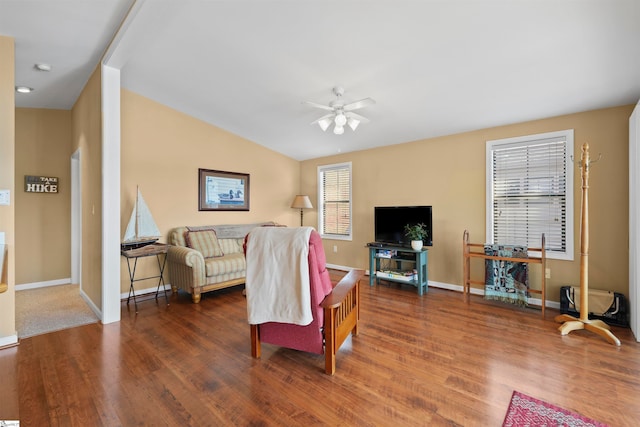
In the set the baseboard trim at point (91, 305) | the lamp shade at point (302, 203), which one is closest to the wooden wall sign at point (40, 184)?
the baseboard trim at point (91, 305)

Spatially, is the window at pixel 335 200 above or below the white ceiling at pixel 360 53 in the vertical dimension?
below

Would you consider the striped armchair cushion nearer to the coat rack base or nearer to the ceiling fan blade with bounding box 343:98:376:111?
the ceiling fan blade with bounding box 343:98:376:111

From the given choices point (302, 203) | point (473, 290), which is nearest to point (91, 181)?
point (302, 203)

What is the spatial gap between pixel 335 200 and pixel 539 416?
4546 mm

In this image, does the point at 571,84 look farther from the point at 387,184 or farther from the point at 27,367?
the point at 27,367

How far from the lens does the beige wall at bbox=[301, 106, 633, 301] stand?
314cm

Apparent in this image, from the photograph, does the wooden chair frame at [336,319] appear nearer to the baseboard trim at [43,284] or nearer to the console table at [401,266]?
the console table at [401,266]

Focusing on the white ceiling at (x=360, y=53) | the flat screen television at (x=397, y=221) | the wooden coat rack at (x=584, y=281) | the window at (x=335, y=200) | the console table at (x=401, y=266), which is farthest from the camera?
the window at (x=335, y=200)

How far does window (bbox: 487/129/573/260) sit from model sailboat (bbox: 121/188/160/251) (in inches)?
182

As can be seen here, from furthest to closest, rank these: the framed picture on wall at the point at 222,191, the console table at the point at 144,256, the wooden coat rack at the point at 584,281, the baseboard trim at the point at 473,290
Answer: the framed picture on wall at the point at 222,191 → the baseboard trim at the point at 473,290 → the console table at the point at 144,256 → the wooden coat rack at the point at 584,281

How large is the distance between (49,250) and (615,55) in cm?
727

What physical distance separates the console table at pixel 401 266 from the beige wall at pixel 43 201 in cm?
500

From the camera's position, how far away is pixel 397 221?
4.56 m

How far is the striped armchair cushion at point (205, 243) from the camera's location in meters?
4.22
